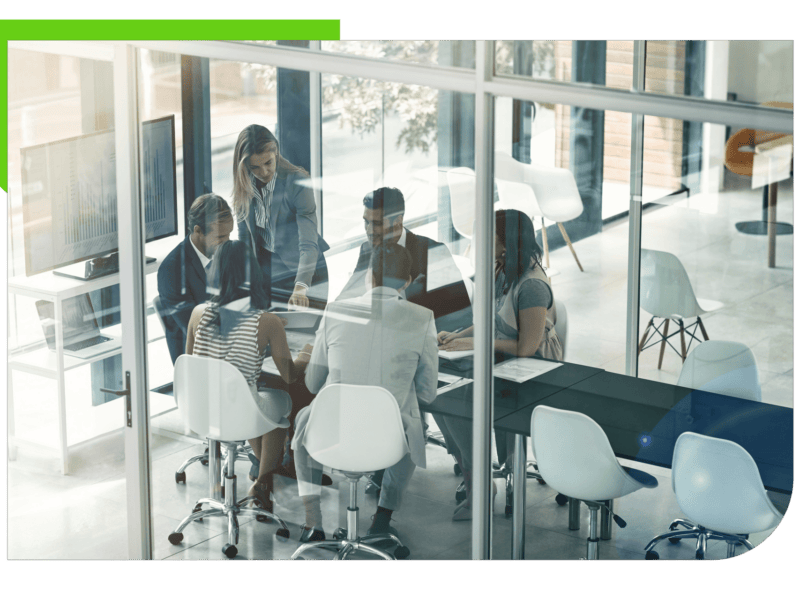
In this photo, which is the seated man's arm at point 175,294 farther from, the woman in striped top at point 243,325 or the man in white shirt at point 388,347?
the man in white shirt at point 388,347

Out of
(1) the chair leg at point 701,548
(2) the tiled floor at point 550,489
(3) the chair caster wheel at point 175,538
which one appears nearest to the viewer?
(2) the tiled floor at point 550,489

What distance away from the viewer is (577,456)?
13.1 ft

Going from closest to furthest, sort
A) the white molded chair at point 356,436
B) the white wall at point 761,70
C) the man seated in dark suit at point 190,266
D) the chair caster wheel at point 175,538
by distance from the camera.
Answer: the white wall at point 761,70 → the white molded chair at point 356,436 → the man seated in dark suit at point 190,266 → the chair caster wheel at point 175,538

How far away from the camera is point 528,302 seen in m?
3.99

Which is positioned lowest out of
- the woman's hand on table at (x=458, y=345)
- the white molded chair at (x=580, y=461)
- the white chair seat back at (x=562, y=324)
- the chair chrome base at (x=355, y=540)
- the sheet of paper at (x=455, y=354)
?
the chair chrome base at (x=355, y=540)

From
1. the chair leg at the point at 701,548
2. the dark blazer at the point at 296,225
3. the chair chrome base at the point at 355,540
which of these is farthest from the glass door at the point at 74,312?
the chair leg at the point at 701,548

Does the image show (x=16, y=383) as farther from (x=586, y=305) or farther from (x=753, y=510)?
(x=753, y=510)

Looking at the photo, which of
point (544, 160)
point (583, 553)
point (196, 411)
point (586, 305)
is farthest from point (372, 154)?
point (583, 553)

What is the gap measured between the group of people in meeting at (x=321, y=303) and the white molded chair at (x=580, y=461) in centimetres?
15

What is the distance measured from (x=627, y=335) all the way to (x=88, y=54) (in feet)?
7.42

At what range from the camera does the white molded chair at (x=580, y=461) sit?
3973 mm

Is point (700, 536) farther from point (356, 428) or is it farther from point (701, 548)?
point (356, 428)

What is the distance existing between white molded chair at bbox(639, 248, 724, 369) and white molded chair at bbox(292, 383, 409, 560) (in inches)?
37.9

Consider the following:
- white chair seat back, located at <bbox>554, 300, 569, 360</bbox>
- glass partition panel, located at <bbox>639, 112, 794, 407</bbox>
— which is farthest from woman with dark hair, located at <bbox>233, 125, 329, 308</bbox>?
glass partition panel, located at <bbox>639, 112, 794, 407</bbox>
